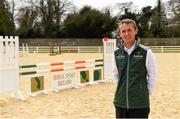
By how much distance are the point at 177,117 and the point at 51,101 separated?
339cm

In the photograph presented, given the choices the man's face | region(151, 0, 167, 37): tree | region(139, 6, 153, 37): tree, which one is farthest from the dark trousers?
region(151, 0, 167, 37): tree

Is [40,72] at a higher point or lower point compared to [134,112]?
lower

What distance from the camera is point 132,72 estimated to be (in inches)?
156

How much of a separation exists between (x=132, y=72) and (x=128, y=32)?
1.24 feet

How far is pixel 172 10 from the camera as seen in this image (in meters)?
71.2

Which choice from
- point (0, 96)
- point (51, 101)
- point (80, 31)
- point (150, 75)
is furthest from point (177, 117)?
point (80, 31)

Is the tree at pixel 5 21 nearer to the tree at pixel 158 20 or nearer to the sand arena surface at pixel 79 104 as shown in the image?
the tree at pixel 158 20

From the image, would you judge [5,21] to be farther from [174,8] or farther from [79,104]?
[79,104]

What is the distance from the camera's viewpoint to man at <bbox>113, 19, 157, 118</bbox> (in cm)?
395

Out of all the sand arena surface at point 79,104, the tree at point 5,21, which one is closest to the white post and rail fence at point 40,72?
the sand arena surface at point 79,104

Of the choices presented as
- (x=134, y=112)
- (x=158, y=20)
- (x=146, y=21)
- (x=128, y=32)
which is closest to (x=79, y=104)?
(x=134, y=112)

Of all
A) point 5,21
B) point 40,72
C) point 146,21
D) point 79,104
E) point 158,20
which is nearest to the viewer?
point 79,104

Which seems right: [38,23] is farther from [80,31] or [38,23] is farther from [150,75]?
[150,75]

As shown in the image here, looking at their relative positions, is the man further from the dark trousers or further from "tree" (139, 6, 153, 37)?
"tree" (139, 6, 153, 37)
